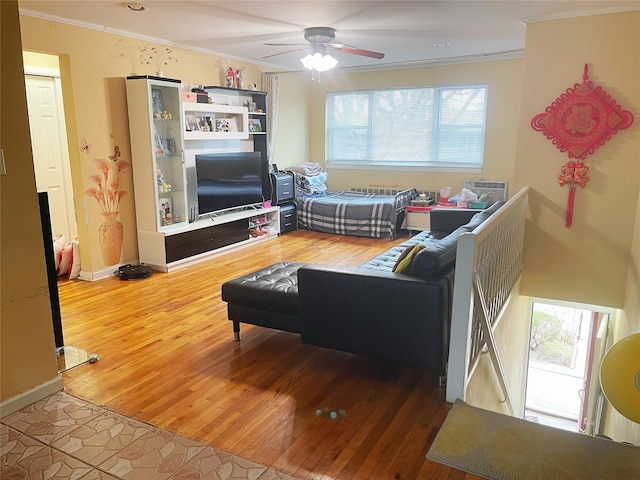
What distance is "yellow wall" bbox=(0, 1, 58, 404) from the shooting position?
2.30 m

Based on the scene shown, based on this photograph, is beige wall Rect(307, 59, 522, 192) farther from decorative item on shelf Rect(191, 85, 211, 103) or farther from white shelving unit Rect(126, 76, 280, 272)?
decorative item on shelf Rect(191, 85, 211, 103)

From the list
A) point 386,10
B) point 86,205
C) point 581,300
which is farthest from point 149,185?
point 581,300

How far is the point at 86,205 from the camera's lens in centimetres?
464

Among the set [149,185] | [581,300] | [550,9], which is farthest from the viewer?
[149,185]

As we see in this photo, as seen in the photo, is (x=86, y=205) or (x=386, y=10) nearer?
(x=386, y=10)

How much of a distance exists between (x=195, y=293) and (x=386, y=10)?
2.97 m

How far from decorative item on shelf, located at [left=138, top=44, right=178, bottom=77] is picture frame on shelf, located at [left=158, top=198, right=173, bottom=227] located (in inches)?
53.3

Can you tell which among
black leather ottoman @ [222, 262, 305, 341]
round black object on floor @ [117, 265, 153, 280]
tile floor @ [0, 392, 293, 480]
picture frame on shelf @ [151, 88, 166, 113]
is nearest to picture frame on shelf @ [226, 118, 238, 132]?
picture frame on shelf @ [151, 88, 166, 113]

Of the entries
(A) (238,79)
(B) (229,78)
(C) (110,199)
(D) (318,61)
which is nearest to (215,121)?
A: (B) (229,78)

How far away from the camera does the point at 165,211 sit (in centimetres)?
523

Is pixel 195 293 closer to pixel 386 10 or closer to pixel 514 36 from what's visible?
pixel 386 10

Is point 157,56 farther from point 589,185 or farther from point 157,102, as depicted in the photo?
point 589,185

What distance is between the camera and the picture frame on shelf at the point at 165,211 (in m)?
5.16

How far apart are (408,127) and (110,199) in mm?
4569
